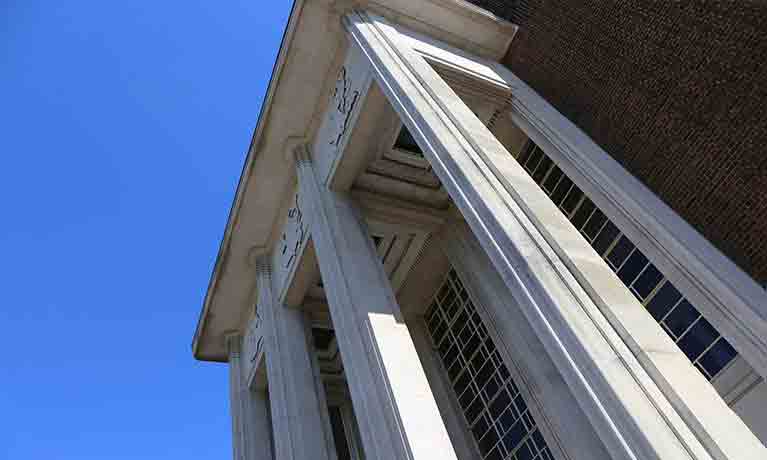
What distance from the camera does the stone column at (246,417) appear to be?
13.1m

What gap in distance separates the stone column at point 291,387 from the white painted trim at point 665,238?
6.67m

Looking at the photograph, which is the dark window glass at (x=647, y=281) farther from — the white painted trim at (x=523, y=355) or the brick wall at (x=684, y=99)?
the white painted trim at (x=523, y=355)

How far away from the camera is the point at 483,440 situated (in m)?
10.6

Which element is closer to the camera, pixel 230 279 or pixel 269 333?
pixel 269 333

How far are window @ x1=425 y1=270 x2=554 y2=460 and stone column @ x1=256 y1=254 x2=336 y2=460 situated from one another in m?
3.12

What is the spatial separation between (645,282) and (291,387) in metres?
7.00

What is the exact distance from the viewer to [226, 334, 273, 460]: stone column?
13109mm

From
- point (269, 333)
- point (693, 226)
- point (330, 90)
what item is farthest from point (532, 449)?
point (330, 90)

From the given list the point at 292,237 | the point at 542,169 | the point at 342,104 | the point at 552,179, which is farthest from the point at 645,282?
the point at 292,237

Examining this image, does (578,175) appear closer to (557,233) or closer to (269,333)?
(557,233)

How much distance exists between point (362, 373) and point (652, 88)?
20.0 ft

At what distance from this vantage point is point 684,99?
736cm

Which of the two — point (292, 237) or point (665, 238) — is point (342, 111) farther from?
point (665, 238)

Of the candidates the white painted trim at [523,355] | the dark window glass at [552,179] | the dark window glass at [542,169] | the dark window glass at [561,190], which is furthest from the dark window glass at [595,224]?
the white painted trim at [523,355]
